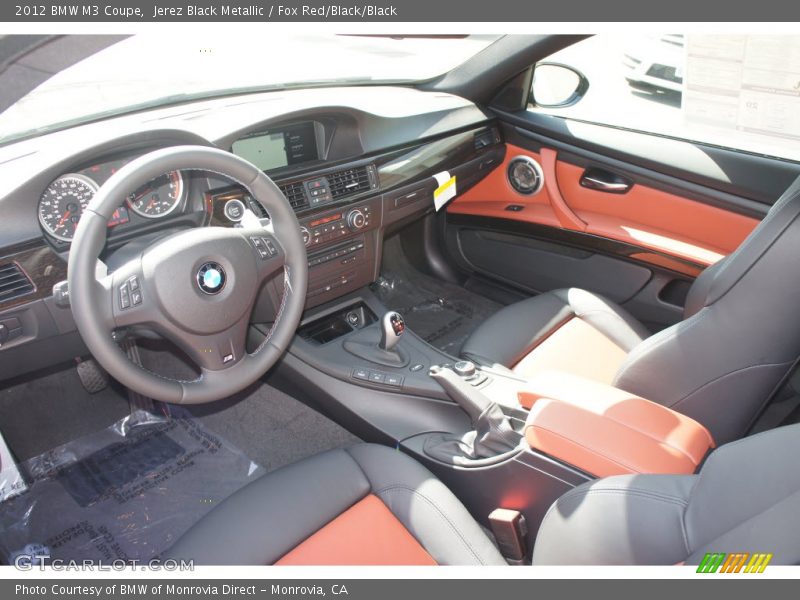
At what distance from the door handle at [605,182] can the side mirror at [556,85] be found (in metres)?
0.38

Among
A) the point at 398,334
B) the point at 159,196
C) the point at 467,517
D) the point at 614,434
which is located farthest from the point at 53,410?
the point at 614,434

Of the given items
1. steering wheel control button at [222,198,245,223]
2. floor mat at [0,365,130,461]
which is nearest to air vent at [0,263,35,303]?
steering wheel control button at [222,198,245,223]

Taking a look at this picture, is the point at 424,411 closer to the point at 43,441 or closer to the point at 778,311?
the point at 778,311

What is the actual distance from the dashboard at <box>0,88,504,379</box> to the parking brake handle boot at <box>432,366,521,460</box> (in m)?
0.62

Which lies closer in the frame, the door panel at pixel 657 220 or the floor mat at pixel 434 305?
the door panel at pixel 657 220

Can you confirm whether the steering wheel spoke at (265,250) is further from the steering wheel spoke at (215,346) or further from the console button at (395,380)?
the console button at (395,380)

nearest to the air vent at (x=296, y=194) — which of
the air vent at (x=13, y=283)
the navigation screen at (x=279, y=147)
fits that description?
the navigation screen at (x=279, y=147)

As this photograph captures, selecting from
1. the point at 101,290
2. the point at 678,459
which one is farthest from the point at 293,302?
the point at 678,459

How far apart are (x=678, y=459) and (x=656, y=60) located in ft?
5.50

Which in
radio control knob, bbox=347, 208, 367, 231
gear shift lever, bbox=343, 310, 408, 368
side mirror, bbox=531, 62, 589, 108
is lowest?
gear shift lever, bbox=343, 310, 408, 368

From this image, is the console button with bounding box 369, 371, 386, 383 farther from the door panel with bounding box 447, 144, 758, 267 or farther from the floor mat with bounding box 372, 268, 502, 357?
the door panel with bounding box 447, 144, 758, 267

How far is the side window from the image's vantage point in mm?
2002

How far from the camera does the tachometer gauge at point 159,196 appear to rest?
1.72 meters

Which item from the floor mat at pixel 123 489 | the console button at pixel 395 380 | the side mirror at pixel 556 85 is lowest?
the floor mat at pixel 123 489
